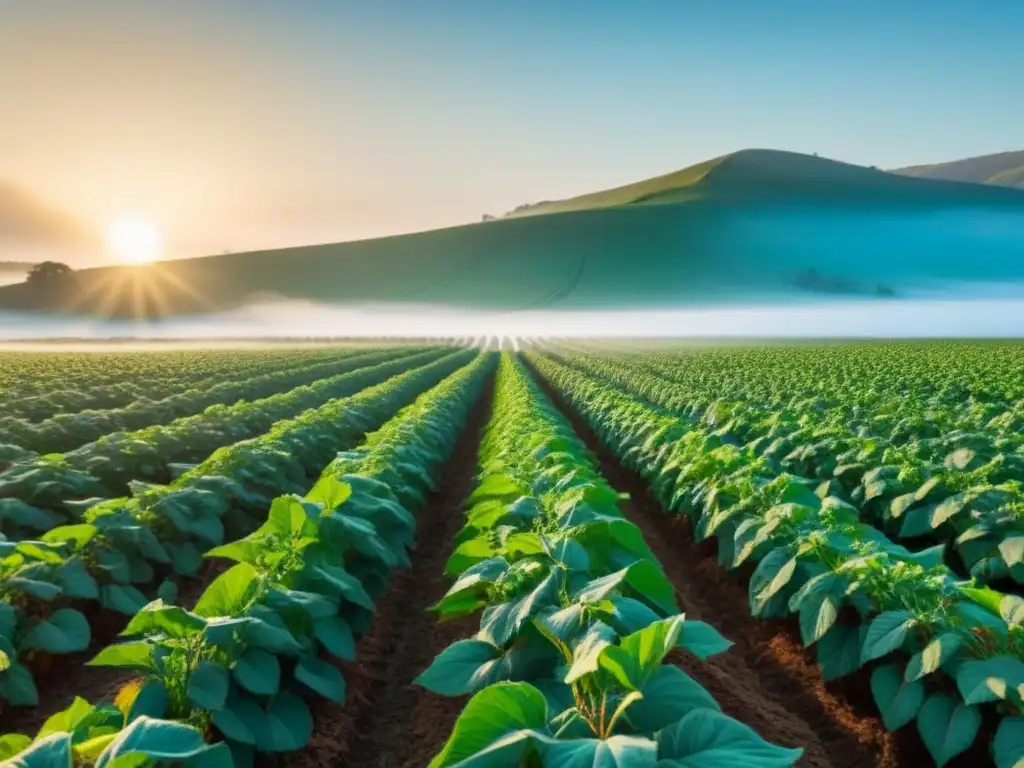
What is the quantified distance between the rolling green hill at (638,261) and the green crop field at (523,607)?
109 meters

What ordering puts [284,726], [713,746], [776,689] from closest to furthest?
1. [713,746]
2. [284,726]
3. [776,689]

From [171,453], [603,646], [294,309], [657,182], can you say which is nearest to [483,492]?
[603,646]

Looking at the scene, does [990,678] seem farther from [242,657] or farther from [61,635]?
[61,635]

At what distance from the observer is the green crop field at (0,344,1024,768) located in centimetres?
264

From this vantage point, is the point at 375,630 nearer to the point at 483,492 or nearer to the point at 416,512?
the point at 483,492

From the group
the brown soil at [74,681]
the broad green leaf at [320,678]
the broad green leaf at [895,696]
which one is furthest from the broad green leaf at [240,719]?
the broad green leaf at [895,696]

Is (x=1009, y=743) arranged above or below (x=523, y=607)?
below

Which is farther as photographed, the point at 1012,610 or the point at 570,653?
the point at 1012,610

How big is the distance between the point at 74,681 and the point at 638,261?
121m

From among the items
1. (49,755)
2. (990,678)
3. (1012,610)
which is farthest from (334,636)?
(1012,610)

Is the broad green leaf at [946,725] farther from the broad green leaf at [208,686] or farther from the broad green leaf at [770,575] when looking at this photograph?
the broad green leaf at [208,686]

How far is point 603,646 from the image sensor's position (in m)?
2.43

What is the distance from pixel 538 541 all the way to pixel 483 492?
1857 millimetres

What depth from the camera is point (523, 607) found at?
132 inches
